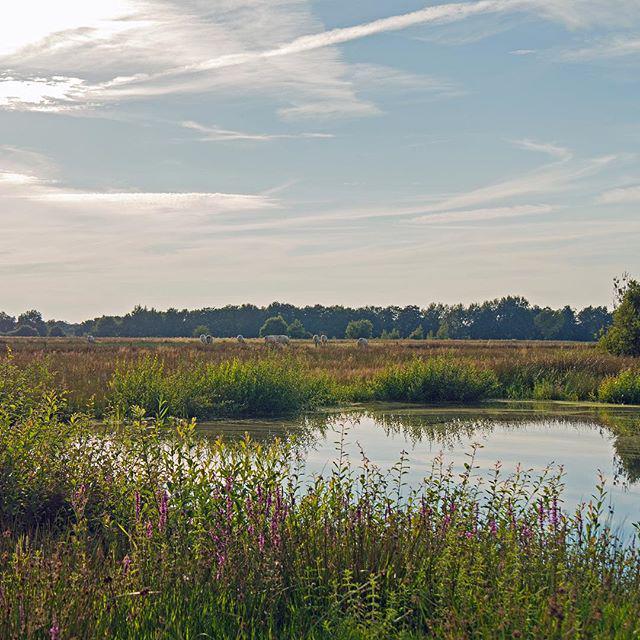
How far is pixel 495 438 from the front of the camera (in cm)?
1611

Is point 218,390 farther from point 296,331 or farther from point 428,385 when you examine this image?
point 296,331

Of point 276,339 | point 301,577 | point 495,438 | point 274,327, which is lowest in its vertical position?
point 495,438

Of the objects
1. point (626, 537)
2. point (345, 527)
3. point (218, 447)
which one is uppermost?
point (218, 447)

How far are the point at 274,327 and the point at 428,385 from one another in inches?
3548

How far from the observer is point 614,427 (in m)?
18.2

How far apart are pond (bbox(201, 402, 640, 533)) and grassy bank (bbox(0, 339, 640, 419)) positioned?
51.5 inches

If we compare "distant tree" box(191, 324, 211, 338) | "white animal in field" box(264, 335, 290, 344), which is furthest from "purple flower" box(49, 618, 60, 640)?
"distant tree" box(191, 324, 211, 338)

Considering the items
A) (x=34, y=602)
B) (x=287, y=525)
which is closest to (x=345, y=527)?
(x=287, y=525)

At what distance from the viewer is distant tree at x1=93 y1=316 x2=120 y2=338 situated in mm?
117125

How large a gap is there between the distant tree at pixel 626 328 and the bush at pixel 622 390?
7.56 meters

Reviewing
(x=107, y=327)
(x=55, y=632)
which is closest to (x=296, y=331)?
(x=107, y=327)

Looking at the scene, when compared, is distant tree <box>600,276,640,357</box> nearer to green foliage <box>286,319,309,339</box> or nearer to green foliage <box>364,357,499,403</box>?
green foliage <box>364,357,499,403</box>

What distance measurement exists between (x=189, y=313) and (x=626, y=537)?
11633 cm

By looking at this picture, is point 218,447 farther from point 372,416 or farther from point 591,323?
point 591,323
